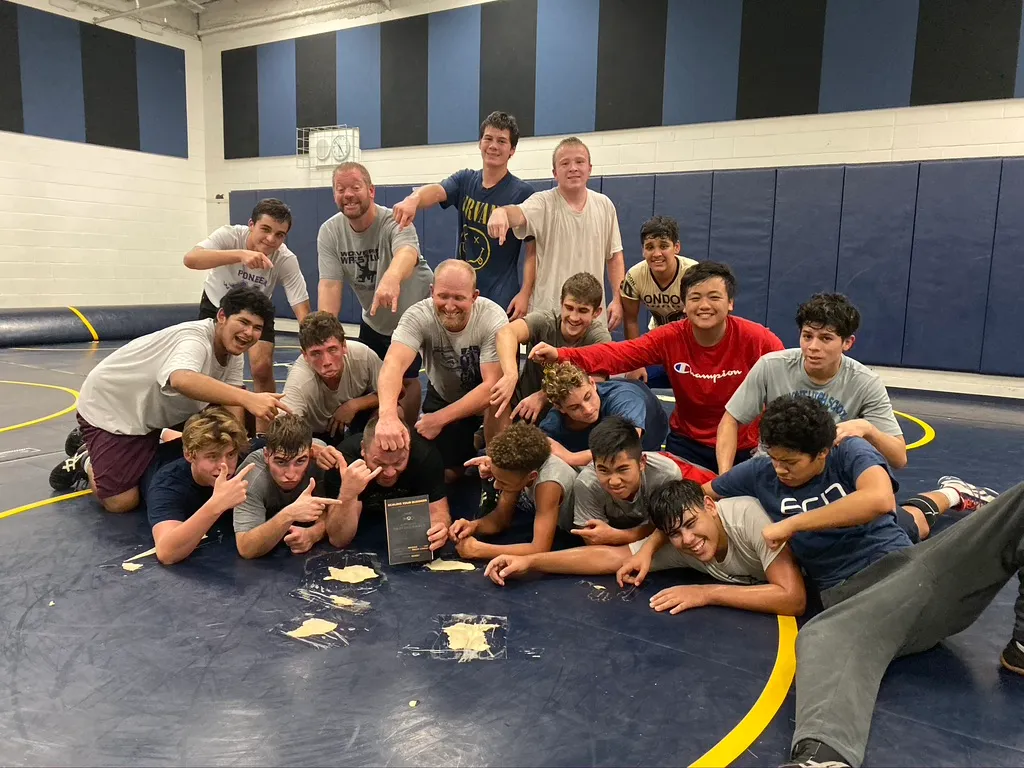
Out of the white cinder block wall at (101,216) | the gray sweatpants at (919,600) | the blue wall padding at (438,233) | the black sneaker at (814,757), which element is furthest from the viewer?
the white cinder block wall at (101,216)

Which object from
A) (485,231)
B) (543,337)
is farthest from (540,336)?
(485,231)

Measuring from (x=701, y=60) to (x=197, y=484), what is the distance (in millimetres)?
7897

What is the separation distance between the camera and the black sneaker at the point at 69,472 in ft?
14.0

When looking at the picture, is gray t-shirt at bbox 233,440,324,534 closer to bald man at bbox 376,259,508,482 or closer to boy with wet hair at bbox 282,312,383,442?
boy with wet hair at bbox 282,312,383,442

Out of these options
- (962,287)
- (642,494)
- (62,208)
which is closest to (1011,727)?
(642,494)

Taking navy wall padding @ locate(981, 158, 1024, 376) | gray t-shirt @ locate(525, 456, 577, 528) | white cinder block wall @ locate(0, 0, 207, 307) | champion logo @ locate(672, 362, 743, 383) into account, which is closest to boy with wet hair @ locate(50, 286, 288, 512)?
gray t-shirt @ locate(525, 456, 577, 528)

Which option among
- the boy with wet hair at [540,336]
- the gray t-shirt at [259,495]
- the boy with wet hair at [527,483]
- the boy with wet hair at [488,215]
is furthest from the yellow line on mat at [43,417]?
the boy with wet hair at [527,483]

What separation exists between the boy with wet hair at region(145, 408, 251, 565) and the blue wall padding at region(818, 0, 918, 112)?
25.3 feet

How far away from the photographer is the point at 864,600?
246 cm

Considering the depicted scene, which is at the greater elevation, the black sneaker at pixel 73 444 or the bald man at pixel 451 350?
the bald man at pixel 451 350

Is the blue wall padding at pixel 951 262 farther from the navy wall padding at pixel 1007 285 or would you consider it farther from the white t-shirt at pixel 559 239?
the white t-shirt at pixel 559 239

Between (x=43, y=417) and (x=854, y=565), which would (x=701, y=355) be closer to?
(x=854, y=565)

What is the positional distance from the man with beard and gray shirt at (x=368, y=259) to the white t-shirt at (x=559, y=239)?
0.81 m

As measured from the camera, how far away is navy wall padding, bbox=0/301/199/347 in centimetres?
1051
